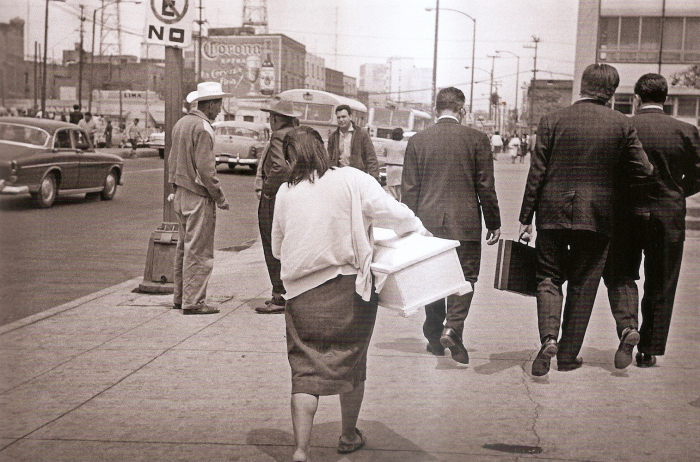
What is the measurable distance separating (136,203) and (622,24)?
13256 mm

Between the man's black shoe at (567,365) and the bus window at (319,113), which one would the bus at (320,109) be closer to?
the bus window at (319,113)

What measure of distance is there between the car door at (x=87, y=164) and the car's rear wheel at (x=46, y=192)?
2.94 ft

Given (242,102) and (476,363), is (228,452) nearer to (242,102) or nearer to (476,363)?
(476,363)

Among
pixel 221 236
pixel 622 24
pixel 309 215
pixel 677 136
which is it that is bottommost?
pixel 221 236

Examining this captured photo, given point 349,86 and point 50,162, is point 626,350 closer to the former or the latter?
point 349,86

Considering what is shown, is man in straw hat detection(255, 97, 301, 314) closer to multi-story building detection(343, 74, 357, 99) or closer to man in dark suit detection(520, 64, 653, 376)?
man in dark suit detection(520, 64, 653, 376)

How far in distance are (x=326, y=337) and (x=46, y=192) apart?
1344 cm

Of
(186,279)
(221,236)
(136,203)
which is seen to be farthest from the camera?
(136,203)

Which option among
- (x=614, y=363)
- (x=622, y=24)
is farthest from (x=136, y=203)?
(x=614, y=363)

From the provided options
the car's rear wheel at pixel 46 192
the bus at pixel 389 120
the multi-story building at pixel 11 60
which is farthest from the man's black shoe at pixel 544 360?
the bus at pixel 389 120

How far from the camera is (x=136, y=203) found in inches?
726

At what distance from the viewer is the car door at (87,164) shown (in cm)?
1714

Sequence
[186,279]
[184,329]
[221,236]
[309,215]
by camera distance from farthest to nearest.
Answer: [221,236] < [186,279] < [184,329] < [309,215]

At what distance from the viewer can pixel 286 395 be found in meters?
4.96
